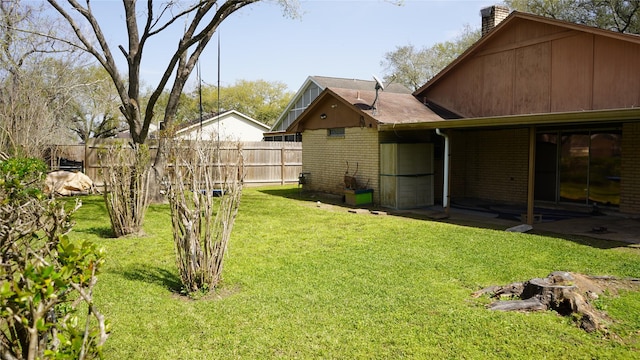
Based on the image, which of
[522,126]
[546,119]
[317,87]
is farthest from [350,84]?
[546,119]

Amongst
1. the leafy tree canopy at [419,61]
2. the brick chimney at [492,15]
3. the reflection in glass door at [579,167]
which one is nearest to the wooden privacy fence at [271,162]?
the brick chimney at [492,15]

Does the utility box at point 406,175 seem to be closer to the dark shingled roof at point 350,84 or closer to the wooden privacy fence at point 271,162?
the wooden privacy fence at point 271,162

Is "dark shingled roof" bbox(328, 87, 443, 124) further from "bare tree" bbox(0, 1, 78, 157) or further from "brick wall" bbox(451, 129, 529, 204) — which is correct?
"bare tree" bbox(0, 1, 78, 157)

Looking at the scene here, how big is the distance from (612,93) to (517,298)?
8.40 m

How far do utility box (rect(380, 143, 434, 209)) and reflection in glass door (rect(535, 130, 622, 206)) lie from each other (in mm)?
3318

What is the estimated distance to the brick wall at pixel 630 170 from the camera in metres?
10.9

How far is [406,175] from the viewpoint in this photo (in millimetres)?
13102

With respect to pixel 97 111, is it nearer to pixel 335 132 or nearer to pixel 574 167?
pixel 335 132

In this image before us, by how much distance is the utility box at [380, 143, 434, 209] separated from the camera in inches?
513

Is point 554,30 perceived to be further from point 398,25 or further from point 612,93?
point 398,25

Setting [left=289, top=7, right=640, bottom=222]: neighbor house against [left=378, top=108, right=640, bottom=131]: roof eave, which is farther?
→ [left=289, top=7, right=640, bottom=222]: neighbor house

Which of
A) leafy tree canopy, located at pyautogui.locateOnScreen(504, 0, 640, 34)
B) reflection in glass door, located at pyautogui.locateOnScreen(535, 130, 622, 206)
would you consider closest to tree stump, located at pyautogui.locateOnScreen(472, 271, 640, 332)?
reflection in glass door, located at pyautogui.locateOnScreen(535, 130, 622, 206)

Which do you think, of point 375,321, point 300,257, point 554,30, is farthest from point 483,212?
point 375,321

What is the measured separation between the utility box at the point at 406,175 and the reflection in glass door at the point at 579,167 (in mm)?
3318
